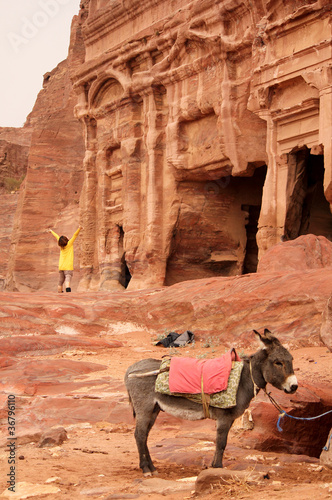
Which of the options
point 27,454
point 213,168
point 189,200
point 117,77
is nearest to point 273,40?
point 213,168

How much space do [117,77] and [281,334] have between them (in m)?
15.9

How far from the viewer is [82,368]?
33.9 ft

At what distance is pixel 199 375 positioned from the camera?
5.49 meters

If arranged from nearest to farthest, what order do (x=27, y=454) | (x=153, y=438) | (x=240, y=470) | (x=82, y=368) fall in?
(x=240, y=470) → (x=27, y=454) → (x=153, y=438) → (x=82, y=368)

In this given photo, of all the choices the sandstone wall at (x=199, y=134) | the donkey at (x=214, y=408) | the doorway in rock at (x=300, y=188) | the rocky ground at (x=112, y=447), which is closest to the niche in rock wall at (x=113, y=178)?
the sandstone wall at (x=199, y=134)

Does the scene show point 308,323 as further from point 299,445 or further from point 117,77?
point 117,77

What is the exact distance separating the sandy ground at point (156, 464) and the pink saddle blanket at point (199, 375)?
2.40 feet

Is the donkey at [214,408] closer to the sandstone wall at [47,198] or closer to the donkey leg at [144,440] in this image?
the donkey leg at [144,440]

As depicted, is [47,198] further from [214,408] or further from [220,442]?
[220,442]

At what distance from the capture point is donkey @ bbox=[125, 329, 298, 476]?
17.4ft

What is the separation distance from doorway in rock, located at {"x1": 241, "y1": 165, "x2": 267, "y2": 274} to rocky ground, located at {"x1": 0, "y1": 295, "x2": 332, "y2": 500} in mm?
11871

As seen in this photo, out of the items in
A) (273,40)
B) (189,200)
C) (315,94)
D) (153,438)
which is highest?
(273,40)

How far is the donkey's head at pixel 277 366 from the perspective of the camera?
524 cm

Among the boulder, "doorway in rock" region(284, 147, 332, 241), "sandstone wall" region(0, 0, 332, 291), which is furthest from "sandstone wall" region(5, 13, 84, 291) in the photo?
the boulder
